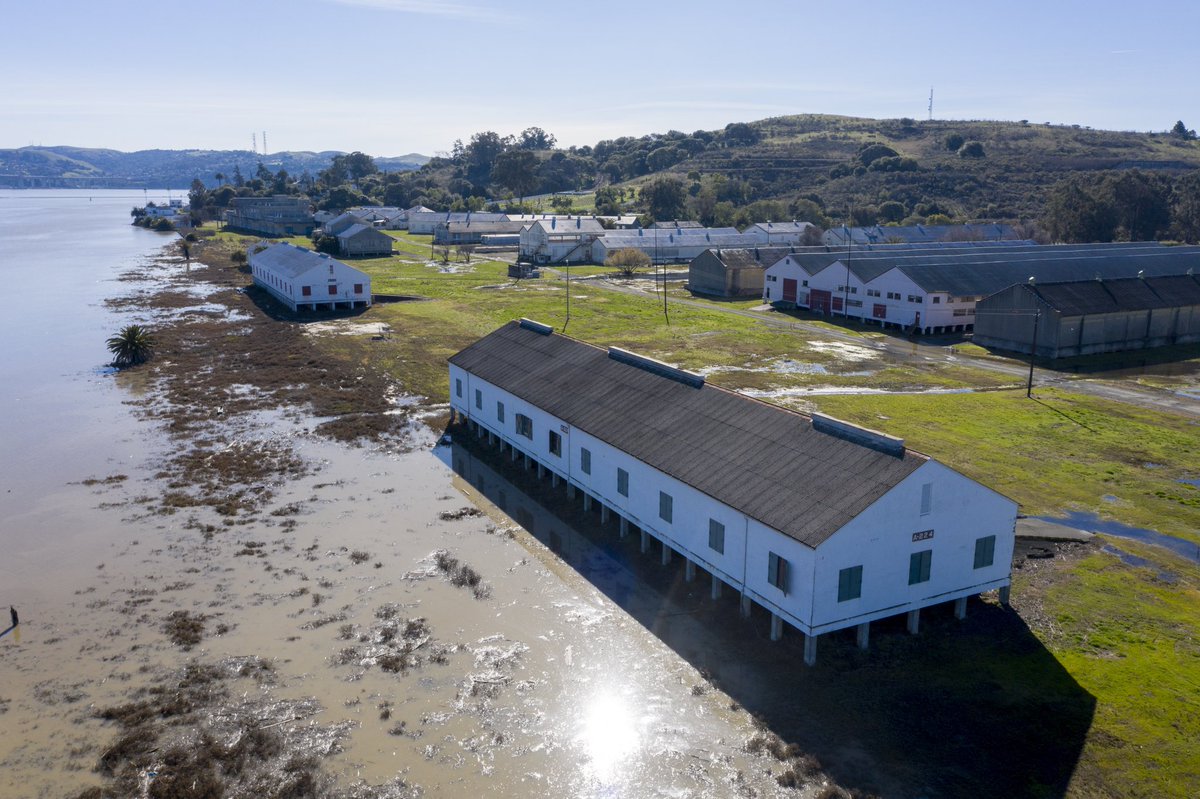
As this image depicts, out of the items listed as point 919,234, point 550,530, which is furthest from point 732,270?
point 550,530

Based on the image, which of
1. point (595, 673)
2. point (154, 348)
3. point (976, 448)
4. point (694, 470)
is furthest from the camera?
point (154, 348)

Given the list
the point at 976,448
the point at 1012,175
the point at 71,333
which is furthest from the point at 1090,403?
the point at 1012,175

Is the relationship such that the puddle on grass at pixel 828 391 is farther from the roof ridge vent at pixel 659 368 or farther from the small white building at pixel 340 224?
the small white building at pixel 340 224

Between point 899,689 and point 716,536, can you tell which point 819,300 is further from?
point 899,689

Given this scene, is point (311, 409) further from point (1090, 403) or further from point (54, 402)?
point (1090, 403)

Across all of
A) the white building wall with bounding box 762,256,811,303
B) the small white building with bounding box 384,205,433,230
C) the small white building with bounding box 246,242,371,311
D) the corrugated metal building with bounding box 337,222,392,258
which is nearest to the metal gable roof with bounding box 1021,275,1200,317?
the white building wall with bounding box 762,256,811,303

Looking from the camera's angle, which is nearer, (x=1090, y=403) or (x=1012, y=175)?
(x=1090, y=403)

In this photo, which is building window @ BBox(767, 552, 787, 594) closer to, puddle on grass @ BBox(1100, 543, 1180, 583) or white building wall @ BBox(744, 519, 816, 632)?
white building wall @ BBox(744, 519, 816, 632)
